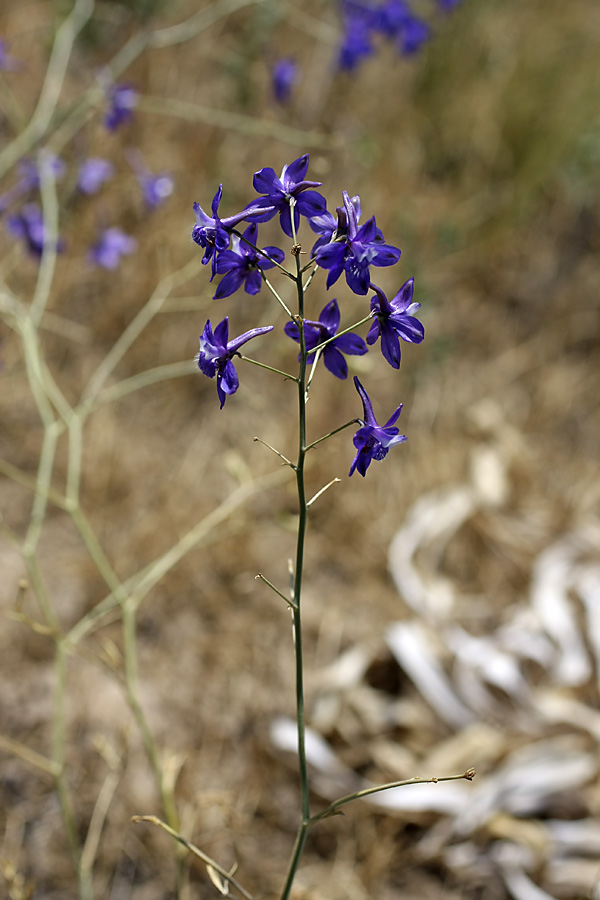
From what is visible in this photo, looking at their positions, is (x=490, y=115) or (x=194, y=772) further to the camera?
(x=490, y=115)

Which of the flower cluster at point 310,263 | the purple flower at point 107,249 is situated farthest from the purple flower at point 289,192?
the purple flower at point 107,249

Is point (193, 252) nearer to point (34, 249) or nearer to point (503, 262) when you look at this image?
point (34, 249)

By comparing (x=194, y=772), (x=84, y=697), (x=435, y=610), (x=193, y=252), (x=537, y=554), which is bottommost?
(x=194, y=772)

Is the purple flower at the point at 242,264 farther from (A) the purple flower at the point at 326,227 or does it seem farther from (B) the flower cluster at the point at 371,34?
(B) the flower cluster at the point at 371,34

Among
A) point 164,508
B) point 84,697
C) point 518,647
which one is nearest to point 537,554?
point 518,647

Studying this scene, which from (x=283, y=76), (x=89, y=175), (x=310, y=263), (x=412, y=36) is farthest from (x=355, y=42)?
(x=310, y=263)
